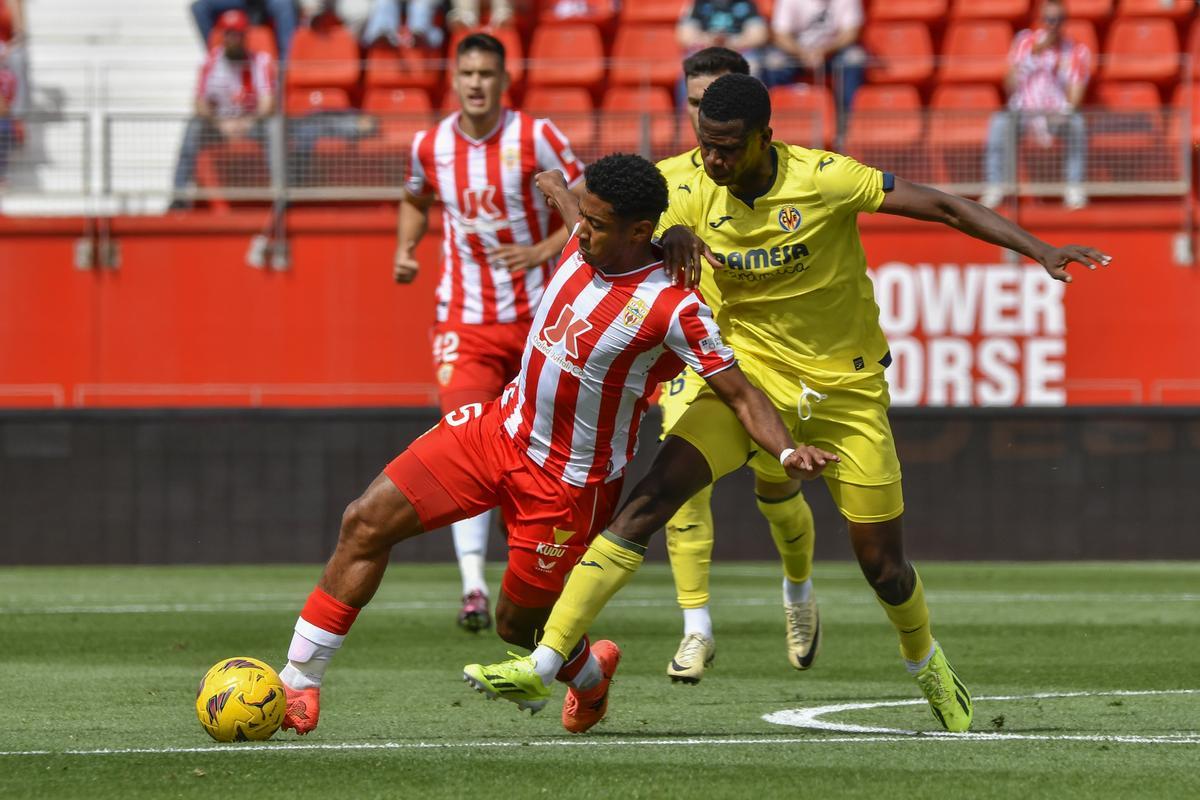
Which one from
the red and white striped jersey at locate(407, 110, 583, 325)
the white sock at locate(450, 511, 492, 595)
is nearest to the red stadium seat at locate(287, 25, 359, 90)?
the red and white striped jersey at locate(407, 110, 583, 325)

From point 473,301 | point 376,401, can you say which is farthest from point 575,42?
point 473,301

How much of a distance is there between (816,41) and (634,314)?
12336mm

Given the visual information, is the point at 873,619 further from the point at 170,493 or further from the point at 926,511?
the point at 170,493

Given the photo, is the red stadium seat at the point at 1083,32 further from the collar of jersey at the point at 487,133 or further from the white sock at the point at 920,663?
the white sock at the point at 920,663

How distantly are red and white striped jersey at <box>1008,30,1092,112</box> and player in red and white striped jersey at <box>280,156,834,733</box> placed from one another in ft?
39.0

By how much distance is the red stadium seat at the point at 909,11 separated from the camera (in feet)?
62.0

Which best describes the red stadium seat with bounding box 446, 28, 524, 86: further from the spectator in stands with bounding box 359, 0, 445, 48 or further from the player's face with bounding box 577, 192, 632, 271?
the player's face with bounding box 577, 192, 632, 271

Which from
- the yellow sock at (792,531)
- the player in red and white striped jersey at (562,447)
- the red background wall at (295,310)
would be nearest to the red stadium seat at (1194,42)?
the red background wall at (295,310)

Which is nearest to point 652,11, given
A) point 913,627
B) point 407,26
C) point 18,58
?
point 407,26

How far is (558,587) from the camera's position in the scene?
257 inches

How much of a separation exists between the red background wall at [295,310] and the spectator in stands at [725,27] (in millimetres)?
1958

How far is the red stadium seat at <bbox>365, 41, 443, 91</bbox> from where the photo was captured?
1812 centimetres

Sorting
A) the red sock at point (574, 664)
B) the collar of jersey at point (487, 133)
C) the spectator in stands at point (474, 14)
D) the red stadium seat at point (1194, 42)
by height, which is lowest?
the red sock at point (574, 664)

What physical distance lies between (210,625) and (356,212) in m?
7.27
